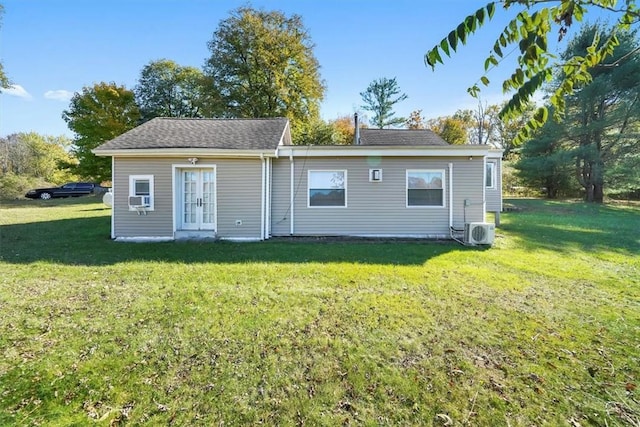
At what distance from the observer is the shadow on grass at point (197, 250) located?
21.4 ft

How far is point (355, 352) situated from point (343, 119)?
3054 cm

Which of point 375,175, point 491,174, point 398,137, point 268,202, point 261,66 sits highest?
point 261,66

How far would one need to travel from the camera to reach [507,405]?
246cm

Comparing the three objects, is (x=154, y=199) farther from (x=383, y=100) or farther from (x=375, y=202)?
(x=383, y=100)

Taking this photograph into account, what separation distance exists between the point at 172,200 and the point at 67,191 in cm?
2186

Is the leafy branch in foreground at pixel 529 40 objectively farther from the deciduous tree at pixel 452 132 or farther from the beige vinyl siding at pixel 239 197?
the deciduous tree at pixel 452 132

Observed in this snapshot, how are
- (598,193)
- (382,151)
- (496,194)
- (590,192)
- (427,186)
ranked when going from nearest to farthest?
(382,151) < (427,186) < (496,194) < (598,193) < (590,192)

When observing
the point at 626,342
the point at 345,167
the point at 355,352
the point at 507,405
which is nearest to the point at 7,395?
the point at 355,352

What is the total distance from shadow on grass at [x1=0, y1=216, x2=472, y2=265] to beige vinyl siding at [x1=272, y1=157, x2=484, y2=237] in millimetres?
711

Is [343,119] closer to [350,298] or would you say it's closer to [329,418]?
[350,298]

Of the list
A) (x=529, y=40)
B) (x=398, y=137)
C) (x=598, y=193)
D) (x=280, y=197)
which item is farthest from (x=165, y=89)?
(x=598, y=193)

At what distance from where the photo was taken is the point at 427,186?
9031 millimetres

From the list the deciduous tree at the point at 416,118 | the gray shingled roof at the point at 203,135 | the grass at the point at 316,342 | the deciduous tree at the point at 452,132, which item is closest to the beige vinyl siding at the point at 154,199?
the gray shingled roof at the point at 203,135

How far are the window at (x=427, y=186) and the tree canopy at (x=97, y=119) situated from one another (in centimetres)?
2423
